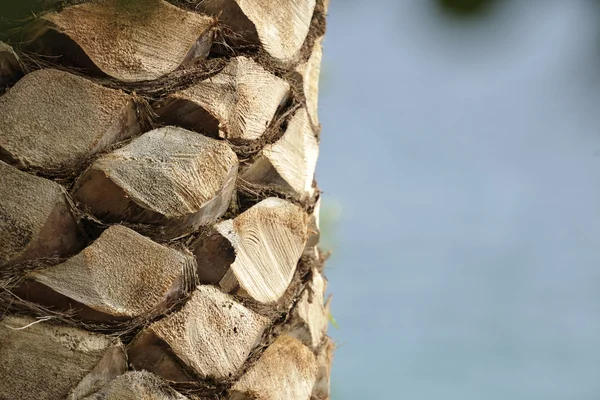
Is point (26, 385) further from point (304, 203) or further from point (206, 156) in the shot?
point (304, 203)

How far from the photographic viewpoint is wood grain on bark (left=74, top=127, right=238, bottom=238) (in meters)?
0.95

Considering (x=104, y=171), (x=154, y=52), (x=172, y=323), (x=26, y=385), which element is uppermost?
(x=154, y=52)

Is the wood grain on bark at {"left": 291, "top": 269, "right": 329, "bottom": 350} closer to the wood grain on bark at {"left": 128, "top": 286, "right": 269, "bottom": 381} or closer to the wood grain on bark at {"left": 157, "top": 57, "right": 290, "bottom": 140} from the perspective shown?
the wood grain on bark at {"left": 128, "top": 286, "right": 269, "bottom": 381}

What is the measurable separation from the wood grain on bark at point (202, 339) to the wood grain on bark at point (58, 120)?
0.21 meters

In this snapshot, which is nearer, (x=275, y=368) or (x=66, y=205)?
(x=66, y=205)

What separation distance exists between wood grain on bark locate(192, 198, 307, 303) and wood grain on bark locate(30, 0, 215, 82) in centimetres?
21

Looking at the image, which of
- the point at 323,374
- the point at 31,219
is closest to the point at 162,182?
the point at 31,219

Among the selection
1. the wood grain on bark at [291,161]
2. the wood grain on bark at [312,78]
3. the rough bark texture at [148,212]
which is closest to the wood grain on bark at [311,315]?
the rough bark texture at [148,212]

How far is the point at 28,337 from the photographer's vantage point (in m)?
0.90

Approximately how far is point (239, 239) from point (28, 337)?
275mm

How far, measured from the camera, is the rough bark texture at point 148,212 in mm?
914

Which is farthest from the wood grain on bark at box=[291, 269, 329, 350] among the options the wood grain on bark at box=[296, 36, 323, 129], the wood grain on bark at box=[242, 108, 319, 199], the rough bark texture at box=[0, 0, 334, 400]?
the wood grain on bark at box=[296, 36, 323, 129]

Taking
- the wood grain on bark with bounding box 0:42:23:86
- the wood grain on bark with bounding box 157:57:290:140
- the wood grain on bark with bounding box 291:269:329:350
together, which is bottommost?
the wood grain on bark with bounding box 291:269:329:350

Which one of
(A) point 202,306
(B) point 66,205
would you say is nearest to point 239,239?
(A) point 202,306
